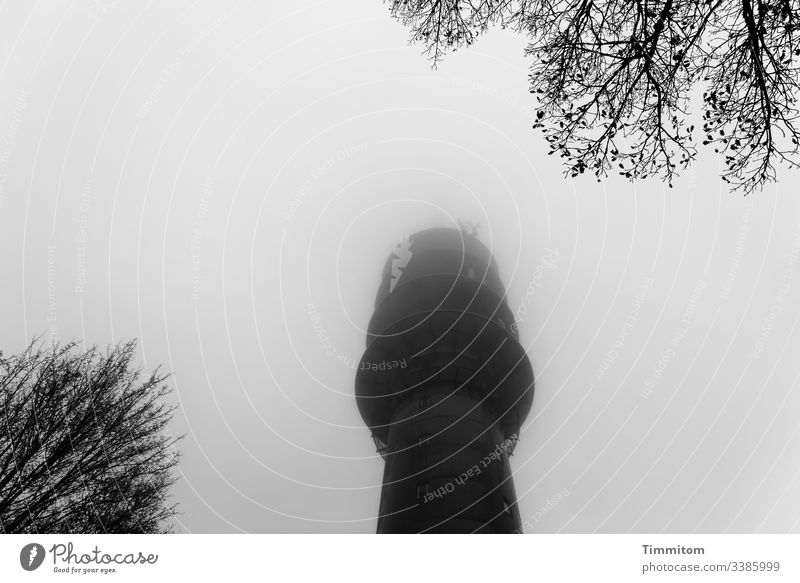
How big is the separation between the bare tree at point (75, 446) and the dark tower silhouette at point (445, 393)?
7.85 metres

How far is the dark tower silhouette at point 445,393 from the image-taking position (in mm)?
15594

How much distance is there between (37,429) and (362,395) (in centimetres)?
1247

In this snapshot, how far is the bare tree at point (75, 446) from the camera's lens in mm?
9094

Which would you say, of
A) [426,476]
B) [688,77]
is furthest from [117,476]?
[688,77]

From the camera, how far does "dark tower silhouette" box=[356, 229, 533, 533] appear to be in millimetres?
15594

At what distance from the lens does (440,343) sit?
63.9ft

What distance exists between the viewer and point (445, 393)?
18.6 metres

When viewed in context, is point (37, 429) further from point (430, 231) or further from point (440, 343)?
point (430, 231)

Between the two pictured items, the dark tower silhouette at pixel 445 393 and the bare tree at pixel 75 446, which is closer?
the bare tree at pixel 75 446

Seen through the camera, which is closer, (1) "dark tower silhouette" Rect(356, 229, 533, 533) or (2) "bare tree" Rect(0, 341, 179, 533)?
(2) "bare tree" Rect(0, 341, 179, 533)

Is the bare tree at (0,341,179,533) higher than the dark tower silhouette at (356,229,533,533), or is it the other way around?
the dark tower silhouette at (356,229,533,533)

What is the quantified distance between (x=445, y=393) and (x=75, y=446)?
11575 millimetres

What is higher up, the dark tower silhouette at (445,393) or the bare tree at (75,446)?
the dark tower silhouette at (445,393)

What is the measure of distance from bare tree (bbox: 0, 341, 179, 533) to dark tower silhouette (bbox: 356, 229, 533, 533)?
7.85 m
